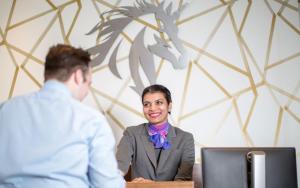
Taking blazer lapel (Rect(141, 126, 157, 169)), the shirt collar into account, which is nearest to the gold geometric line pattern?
blazer lapel (Rect(141, 126, 157, 169))

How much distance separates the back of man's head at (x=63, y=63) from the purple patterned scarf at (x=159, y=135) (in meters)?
1.28

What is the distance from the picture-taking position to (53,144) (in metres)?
1.24

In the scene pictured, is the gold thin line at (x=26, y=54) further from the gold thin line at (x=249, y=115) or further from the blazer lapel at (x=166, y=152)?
the gold thin line at (x=249, y=115)

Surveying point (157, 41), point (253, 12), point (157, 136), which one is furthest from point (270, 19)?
point (157, 136)

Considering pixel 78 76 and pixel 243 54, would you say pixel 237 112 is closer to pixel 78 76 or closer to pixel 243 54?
pixel 243 54

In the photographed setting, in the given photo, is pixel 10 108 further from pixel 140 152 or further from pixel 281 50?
pixel 281 50

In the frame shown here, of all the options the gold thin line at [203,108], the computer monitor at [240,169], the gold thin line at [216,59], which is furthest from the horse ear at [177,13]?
the computer monitor at [240,169]

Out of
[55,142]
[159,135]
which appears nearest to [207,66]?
[159,135]

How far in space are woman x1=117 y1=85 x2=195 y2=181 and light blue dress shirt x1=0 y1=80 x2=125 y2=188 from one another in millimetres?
1183

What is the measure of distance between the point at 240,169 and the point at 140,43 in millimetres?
1893

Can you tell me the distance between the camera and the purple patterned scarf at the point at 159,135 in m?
2.59

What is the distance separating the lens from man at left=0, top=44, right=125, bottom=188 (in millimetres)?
1236

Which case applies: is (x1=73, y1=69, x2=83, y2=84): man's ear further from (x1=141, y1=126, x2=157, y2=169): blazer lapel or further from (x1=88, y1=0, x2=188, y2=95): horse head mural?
(x1=88, y1=0, x2=188, y2=95): horse head mural

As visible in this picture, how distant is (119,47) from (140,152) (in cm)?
113
